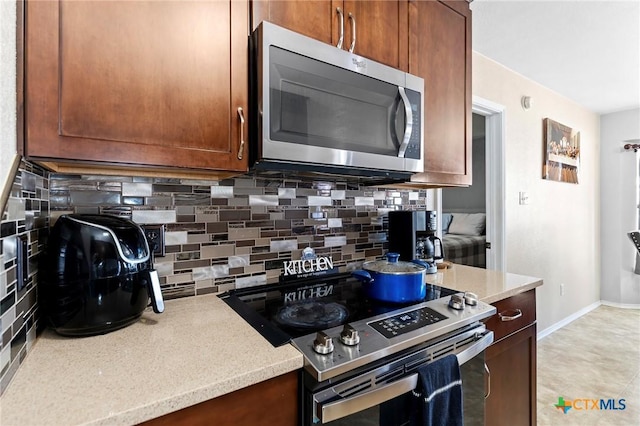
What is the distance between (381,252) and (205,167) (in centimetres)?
114

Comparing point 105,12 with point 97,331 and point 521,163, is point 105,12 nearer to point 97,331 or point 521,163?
point 97,331

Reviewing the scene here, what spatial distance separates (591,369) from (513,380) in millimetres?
1716

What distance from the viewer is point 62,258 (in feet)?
2.61

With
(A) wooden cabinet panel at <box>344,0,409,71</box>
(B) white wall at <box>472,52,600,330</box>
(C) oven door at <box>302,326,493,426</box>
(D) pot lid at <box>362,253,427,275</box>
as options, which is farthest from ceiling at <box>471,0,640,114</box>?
(C) oven door at <box>302,326,493,426</box>

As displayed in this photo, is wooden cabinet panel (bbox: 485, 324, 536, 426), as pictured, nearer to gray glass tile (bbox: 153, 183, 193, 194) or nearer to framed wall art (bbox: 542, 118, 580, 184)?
gray glass tile (bbox: 153, 183, 193, 194)

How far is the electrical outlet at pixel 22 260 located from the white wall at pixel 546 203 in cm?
260

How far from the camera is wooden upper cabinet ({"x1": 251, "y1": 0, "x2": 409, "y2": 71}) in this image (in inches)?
40.8

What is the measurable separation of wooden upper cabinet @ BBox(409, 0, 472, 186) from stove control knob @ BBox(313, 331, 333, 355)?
0.89 meters

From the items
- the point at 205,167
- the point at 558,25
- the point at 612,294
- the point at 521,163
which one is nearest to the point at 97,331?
the point at 205,167

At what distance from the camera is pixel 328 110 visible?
1.06 metres

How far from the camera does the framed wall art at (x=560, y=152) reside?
294cm

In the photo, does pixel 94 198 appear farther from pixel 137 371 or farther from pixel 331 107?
pixel 331 107

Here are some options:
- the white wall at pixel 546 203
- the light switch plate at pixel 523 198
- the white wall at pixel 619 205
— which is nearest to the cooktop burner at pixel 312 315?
the white wall at pixel 546 203

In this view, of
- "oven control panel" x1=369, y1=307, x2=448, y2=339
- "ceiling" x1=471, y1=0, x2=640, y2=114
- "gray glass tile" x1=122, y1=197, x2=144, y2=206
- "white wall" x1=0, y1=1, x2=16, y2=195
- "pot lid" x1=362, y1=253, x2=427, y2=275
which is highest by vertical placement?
"ceiling" x1=471, y1=0, x2=640, y2=114
